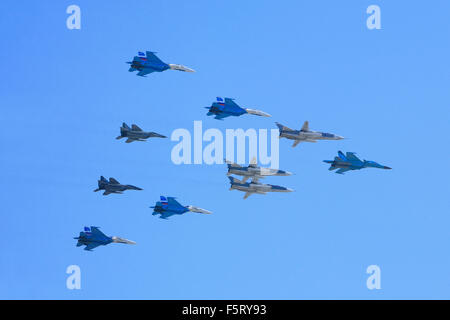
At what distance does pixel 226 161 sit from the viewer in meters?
108

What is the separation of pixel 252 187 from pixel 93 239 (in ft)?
52.3

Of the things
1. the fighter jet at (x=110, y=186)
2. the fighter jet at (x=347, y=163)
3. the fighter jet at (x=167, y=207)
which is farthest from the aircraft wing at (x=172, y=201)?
the fighter jet at (x=347, y=163)

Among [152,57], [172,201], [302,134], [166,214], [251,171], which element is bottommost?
[166,214]

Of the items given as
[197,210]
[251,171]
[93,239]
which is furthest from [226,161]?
[93,239]

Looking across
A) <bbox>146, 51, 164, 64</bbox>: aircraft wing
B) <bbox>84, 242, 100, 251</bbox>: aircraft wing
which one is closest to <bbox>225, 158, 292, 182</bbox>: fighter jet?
<bbox>146, 51, 164, 64</bbox>: aircraft wing

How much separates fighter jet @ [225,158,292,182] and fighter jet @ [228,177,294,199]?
25.5 inches

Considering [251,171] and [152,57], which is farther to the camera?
[152,57]

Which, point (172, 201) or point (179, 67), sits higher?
point (179, 67)

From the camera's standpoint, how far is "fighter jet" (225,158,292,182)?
109 meters

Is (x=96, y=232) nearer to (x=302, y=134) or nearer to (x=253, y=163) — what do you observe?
(x=253, y=163)

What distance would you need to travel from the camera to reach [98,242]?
111m

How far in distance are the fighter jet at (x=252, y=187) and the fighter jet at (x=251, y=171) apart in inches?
25.5

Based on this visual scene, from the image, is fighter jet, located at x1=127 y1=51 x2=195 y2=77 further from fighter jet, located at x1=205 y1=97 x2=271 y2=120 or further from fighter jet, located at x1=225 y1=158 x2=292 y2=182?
fighter jet, located at x1=225 y1=158 x2=292 y2=182

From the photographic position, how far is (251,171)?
357 feet
